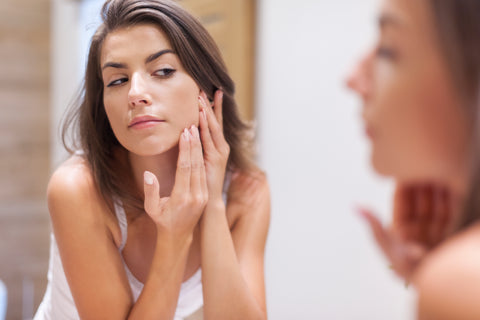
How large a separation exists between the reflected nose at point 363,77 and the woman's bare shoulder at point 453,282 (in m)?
0.18

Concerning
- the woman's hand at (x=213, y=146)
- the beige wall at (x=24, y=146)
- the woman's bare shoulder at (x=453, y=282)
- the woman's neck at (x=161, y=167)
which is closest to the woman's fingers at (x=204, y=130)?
the woman's hand at (x=213, y=146)

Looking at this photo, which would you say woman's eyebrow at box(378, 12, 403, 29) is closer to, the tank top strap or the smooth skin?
the smooth skin

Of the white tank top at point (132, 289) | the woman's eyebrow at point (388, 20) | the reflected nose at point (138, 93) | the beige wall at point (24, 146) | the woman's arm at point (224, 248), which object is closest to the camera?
the woman's eyebrow at point (388, 20)

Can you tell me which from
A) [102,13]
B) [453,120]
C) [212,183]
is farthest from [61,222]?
[453,120]

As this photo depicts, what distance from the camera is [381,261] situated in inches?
73.7

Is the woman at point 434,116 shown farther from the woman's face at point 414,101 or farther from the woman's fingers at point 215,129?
the woman's fingers at point 215,129

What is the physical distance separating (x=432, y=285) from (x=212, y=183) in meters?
0.77

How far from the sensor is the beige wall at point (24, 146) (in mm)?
3115

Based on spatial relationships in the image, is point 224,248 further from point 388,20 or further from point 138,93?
point 388,20

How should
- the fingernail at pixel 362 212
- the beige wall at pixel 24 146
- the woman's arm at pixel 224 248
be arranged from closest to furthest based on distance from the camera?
the fingernail at pixel 362 212
the woman's arm at pixel 224 248
the beige wall at pixel 24 146

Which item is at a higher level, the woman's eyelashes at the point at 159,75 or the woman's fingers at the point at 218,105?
the woman's eyelashes at the point at 159,75

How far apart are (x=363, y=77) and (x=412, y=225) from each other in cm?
20

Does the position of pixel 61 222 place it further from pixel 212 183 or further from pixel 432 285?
pixel 432 285

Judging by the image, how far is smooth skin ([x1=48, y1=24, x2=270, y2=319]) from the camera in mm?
1051
